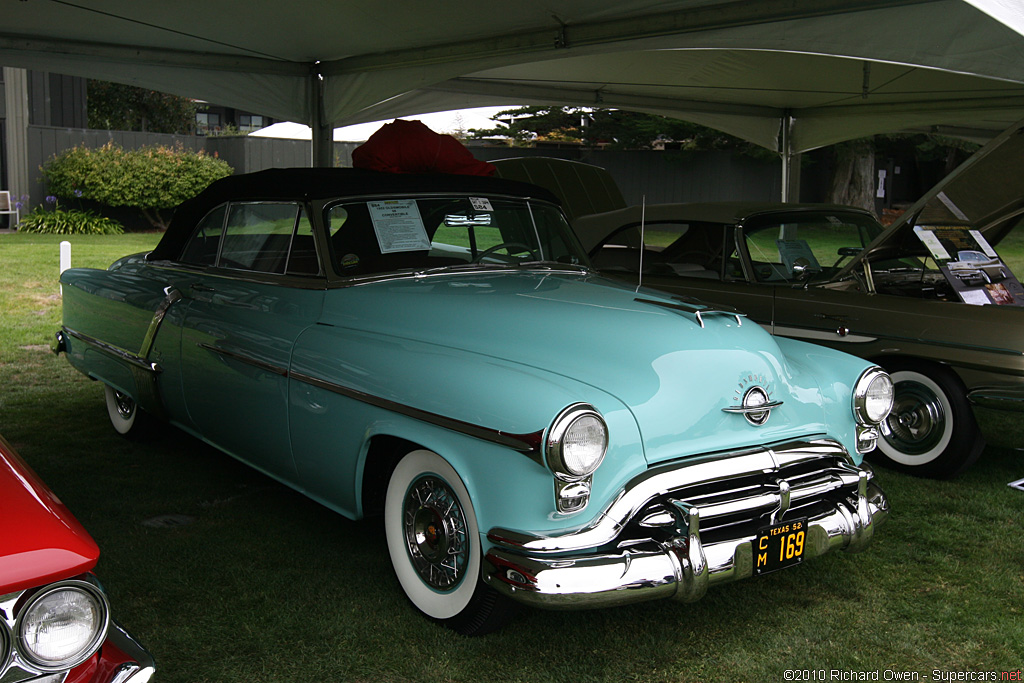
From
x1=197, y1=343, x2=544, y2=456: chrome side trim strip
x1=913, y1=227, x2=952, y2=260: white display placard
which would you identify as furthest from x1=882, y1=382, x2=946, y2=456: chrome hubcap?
x1=197, y1=343, x2=544, y2=456: chrome side trim strip

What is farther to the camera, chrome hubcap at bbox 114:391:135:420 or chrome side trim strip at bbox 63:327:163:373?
chrome hubcap at bbox 114:391:135:420

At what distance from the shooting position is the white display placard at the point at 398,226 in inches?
147

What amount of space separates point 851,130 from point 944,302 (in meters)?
6.01

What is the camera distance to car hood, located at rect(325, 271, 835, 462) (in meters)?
2.73

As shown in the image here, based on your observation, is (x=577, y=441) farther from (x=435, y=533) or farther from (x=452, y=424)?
Answer: (x=435, y=533)

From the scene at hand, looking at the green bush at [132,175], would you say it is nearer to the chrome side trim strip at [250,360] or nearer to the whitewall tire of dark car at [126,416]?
the whitewall tire of dark car at [126,416]

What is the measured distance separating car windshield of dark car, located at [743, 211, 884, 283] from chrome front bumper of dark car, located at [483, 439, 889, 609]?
285 cm

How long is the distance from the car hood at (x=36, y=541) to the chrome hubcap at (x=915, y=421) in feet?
13.8

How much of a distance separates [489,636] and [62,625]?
4.95 feet

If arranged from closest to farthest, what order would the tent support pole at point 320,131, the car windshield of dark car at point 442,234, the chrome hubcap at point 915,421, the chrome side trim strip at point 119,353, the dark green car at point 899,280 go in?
the car windshield of dark car at point 442,234
the chrome side trim strip at point 119,353
the dark green car at point 899,280
the chrome hubcap at point 915,421
the tent support pole at point 320,131

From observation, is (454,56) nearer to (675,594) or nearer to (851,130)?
(675,594)

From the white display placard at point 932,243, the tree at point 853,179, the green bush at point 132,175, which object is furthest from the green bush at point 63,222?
the tree at point 853,179

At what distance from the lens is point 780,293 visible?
533 centimetres

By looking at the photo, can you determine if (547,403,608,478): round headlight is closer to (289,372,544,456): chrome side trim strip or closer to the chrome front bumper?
(289,372,544,456): chrome side trim strip
